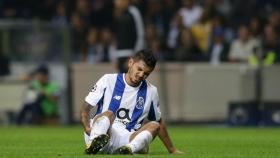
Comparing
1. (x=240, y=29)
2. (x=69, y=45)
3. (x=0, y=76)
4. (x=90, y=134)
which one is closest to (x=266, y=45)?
(x=240, y=29)

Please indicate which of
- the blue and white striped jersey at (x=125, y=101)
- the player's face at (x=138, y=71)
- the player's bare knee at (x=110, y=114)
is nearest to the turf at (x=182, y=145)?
the blue and white striped jersey at (x=125, y=101)

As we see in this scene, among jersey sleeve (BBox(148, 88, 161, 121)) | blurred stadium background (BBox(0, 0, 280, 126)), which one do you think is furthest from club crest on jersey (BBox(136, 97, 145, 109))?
blurred stadium background (BBox(0, 0, 280, 126))

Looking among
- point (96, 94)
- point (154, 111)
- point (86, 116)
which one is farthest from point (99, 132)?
point (154, 111)

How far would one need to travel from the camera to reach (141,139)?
11.5m

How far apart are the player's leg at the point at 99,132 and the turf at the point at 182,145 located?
395 millimetres

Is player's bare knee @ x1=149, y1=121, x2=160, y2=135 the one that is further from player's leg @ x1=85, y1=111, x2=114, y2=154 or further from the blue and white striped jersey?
player's leg @ x1=85, y1=111, x2=114, y2=154

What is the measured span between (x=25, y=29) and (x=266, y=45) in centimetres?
534

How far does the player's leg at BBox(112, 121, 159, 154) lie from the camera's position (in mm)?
11438

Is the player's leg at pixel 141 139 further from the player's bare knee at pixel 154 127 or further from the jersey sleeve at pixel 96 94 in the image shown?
the jersey sleeve at pixel 96 94

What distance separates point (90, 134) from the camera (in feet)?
37.4

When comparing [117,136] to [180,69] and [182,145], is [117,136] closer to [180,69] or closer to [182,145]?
[182,145]

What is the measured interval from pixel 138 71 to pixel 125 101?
16.0 inches

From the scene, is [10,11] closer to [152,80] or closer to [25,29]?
[25,29]

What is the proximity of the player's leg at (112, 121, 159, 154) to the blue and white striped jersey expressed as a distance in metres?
0.25
